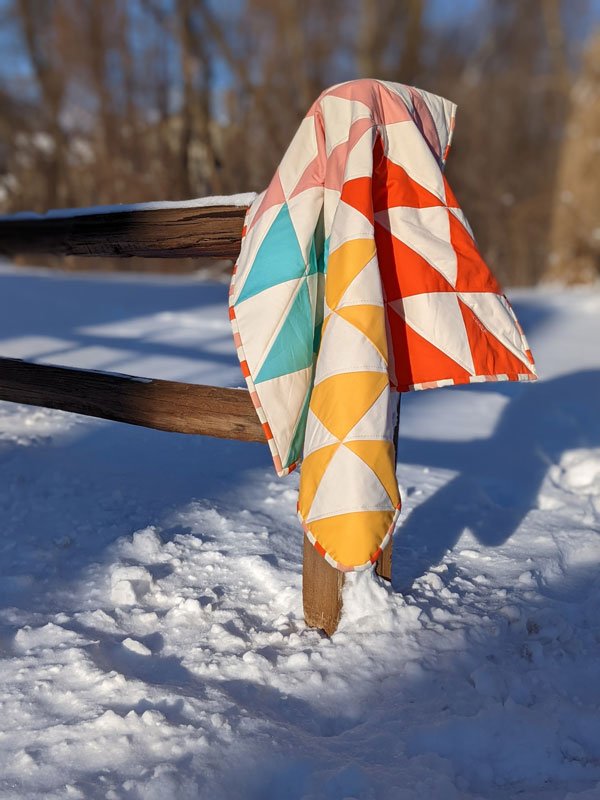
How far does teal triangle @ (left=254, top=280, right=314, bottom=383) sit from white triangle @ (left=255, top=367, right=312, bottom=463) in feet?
0.05

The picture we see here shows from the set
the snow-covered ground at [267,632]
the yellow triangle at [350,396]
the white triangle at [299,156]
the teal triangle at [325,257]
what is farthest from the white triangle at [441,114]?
the snow-covered ground at [267,632]

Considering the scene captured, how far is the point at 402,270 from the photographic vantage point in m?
1.68

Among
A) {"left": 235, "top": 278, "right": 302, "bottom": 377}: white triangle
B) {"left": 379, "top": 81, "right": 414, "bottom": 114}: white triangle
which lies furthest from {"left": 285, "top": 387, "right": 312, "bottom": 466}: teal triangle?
{"left": 379, "top": 81, "right": 414, "bottom": 114}: white triangle

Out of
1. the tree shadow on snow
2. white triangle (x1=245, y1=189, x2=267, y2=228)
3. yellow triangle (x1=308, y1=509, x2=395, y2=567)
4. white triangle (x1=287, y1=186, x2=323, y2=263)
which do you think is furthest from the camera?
the tree shadow on snow

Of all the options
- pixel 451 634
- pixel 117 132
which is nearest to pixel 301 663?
pixel 451 634

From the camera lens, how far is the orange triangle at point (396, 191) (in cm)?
168

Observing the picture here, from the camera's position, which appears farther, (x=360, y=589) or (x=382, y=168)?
(x=360, y=589)

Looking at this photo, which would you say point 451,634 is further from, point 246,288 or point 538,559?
point 246,288

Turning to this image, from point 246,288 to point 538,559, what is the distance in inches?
51.5

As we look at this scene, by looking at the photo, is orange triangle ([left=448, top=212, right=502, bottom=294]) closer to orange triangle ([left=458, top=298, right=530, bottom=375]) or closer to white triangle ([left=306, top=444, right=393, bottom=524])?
orange triangle ([left=458, top=298, right=530, bottom=375])

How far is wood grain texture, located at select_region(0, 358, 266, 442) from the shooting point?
192 cm

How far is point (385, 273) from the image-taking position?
1.69 meters

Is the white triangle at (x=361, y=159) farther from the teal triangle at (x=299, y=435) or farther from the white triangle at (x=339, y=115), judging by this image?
the teal triangle at (x=299, y=435)

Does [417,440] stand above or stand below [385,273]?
below
